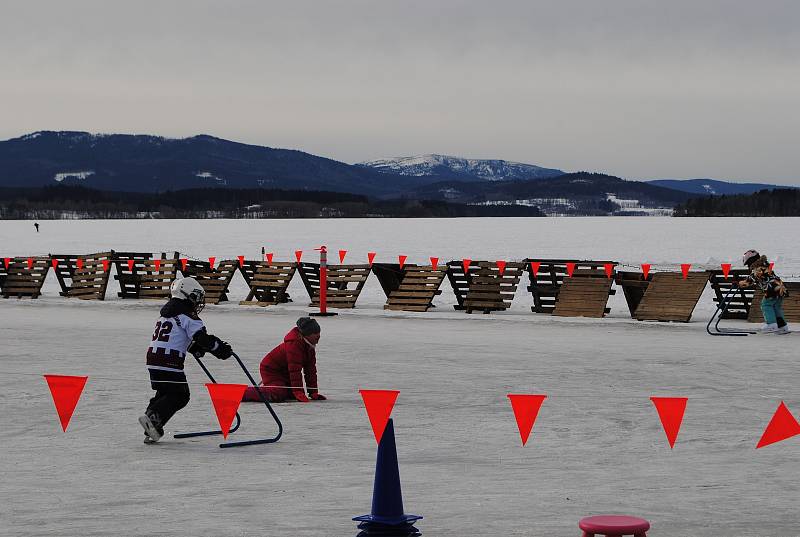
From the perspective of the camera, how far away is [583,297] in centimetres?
2344

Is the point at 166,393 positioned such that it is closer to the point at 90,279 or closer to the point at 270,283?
the point at 270,283

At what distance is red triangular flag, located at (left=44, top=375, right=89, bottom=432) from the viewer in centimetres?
945

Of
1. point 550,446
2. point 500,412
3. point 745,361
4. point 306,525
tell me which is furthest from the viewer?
point 745,361

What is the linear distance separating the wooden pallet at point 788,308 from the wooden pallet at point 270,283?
1032 cm

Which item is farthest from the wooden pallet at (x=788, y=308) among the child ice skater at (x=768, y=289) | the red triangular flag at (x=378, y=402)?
the red triangular flag at (x=378, y=402)

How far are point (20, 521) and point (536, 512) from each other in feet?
10.7

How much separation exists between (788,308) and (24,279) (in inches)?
760

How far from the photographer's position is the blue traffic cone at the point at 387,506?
6250mm

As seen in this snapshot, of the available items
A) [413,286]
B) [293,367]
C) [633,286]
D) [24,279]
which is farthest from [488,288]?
[293,367]

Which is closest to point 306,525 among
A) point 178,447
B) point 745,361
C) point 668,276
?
point 178,447

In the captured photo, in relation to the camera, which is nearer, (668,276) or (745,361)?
(745,361)

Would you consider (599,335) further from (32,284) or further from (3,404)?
(32,284)

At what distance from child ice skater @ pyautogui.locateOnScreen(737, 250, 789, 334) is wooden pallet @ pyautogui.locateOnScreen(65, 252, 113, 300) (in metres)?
16.2

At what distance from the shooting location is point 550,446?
971cm
